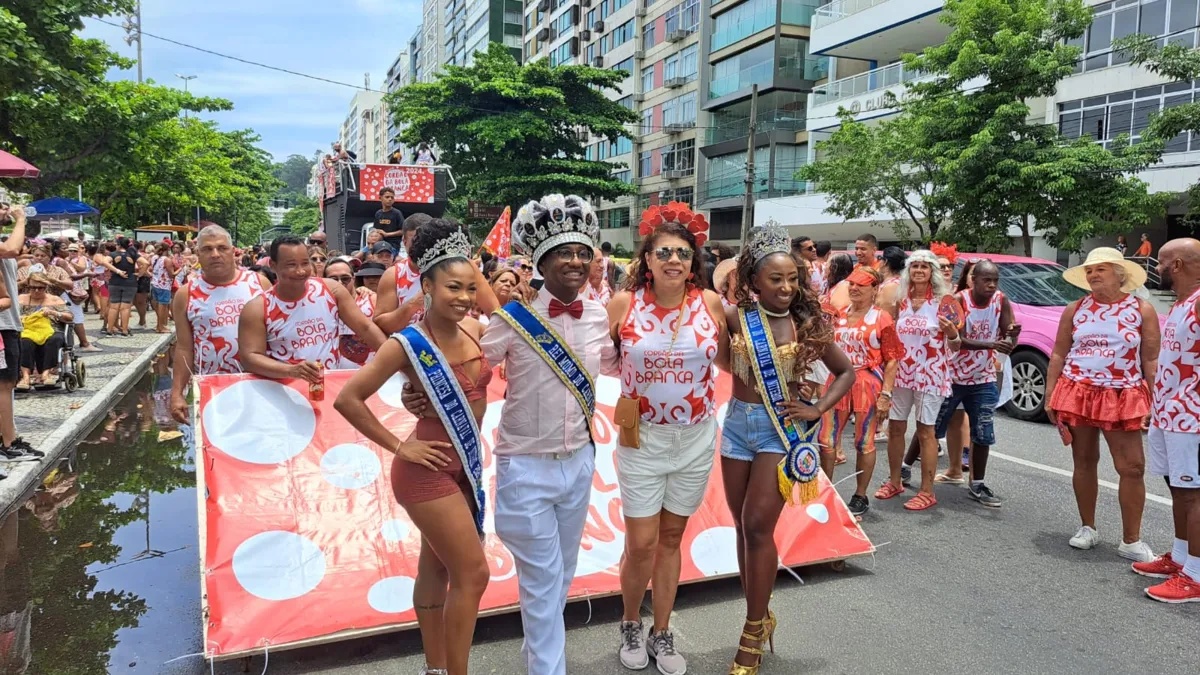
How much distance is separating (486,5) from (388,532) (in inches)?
2653

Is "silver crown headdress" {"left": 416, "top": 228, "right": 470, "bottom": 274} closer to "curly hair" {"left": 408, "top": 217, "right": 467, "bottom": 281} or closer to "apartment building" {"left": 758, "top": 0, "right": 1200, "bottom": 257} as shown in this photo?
"curly hair" {"left": 408, "top": 217, "right": 467, "bottom": 281}

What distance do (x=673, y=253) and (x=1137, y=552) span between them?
3607 millimetres

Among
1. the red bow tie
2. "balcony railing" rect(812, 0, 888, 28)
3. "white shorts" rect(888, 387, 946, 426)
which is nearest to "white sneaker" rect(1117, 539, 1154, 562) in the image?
"white shorts" rect(888, 387, 946, 426)

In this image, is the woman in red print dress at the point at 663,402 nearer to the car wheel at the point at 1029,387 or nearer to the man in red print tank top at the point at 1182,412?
the man in red print tank top at the point at 1182,412

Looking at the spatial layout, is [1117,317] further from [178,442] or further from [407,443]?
[178,442]

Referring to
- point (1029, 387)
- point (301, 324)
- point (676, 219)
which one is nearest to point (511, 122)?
point (1029, 387)

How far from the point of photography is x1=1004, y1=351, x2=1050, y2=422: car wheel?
8969mm

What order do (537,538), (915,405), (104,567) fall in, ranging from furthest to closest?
(915,405)
(104,567)
(537,538)

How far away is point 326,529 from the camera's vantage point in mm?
3957

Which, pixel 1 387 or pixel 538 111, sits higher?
pixel 538 111

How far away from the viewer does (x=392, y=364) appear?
9.11 feet

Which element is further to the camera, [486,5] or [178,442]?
[486,5]

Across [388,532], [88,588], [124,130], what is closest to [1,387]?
[88,588]

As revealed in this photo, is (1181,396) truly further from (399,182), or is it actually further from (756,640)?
(399,182)
